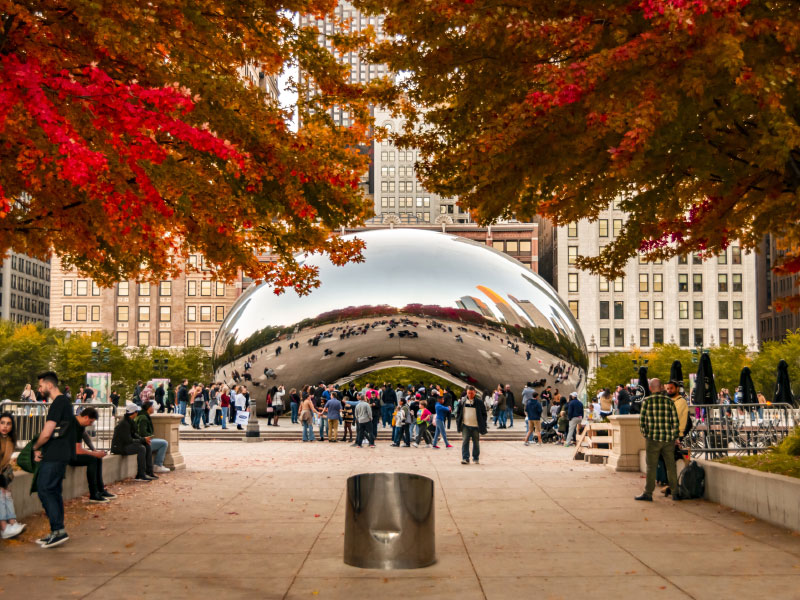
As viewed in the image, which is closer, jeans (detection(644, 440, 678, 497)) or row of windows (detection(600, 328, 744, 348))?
jeans (detection(644, 440, 678, 497))

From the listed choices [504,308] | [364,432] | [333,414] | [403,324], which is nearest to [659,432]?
[364,432]

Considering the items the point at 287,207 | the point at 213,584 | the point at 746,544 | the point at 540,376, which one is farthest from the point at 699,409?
the point at 540,376

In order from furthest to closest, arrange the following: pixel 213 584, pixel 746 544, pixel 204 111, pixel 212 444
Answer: pixel 212 444
pixel 204 111
pixel 746 544
pixel 213 584

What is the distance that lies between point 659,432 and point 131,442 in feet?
27.1

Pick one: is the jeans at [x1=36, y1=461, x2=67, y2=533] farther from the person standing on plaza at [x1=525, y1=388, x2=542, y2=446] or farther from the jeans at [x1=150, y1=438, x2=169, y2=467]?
the person standing on plaza at [x1=525, y1=388, x2=542, y2=446]

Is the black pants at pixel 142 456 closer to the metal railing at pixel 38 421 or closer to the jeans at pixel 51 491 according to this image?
the metal railing at pixel 38 421

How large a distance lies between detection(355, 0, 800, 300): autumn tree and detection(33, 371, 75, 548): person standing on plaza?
15.4 feet

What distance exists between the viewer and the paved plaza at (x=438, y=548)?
6.70 metres

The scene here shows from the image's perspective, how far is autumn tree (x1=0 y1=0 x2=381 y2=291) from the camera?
26.1ft

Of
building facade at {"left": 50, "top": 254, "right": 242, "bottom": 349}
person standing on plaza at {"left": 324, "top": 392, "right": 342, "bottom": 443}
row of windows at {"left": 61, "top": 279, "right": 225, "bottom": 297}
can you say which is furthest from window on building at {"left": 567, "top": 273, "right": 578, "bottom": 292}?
person standing on plaza at {"left": 324, "top": 392, "right": 342, "bottom": 443}

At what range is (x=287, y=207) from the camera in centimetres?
Answer: 1114

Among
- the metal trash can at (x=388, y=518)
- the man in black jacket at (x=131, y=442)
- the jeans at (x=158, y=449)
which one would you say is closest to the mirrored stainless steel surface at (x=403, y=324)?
the jeans at (x=158, y=449)

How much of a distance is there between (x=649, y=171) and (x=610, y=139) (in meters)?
0.71

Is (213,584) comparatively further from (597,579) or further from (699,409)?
(699,409)
